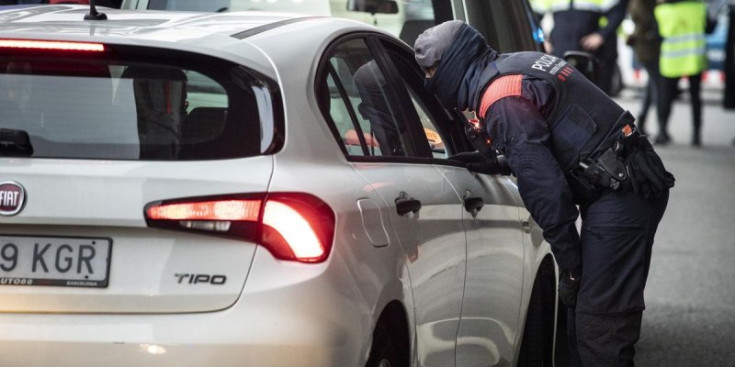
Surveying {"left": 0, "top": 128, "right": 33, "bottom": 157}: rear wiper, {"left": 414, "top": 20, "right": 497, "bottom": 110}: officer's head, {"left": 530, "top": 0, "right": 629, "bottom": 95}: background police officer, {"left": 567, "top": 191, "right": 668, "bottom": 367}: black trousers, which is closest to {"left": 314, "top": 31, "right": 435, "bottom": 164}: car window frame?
{"left": 414, "top": 20, "right": 497, "bottom": 110}: officer's head

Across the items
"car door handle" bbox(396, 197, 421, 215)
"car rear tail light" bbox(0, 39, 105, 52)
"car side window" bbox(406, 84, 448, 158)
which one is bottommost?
"car side window" bbox(406, 84, 448, 158)

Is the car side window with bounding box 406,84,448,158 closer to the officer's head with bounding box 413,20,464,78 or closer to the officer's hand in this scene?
the officer's head with bounding box 413,20,464,78

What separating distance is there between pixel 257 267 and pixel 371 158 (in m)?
0.75

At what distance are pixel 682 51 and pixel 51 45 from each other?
54.5 ft

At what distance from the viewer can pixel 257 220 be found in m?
4.06

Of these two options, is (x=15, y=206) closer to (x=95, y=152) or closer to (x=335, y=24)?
(x=95, y=152)

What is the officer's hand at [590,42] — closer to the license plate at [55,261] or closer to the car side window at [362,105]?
the car side window at [362,105]

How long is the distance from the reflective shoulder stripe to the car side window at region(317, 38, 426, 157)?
27 cm

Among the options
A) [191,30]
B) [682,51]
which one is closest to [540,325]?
[191,30]

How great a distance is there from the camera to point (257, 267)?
4055 mm

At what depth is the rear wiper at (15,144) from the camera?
419 centimetres

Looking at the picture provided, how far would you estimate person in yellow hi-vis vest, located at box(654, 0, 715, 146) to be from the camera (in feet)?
65.3

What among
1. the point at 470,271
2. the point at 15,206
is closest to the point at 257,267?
the point at 15,206

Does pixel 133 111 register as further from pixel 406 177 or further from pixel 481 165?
pixel 481 165
